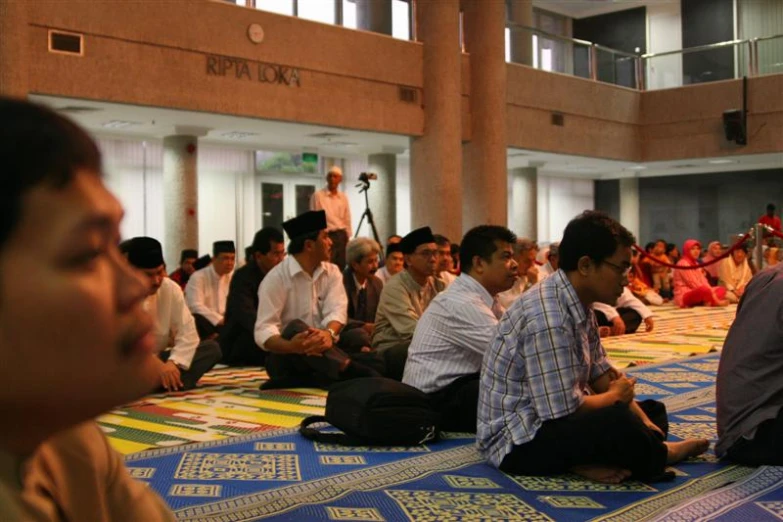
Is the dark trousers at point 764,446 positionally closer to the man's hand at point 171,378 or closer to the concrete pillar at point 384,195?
the man's hand at point 171,378

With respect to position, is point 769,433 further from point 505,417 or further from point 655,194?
point 655,194

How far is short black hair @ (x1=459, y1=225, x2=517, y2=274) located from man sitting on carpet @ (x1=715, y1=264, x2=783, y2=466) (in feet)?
3.73

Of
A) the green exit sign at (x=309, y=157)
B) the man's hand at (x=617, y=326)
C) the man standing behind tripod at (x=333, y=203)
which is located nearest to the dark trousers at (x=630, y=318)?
the man's hand at (x=617, y=326)

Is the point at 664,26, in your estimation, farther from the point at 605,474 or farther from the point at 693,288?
the point at 605,474

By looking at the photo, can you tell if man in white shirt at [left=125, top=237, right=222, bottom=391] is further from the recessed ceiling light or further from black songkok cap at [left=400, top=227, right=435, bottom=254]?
the recessed ceiling light

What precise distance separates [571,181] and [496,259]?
18062mm

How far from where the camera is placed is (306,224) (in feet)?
19.2

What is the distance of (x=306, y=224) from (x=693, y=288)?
875 cm

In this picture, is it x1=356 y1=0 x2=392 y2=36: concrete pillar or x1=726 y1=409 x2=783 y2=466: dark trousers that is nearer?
x1=726 y1=409 x2=783 y2=466: dark trousers

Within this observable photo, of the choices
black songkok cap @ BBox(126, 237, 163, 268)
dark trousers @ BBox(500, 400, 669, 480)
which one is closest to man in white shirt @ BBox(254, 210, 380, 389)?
black songkok cap @ BBox(126, 237, 163, 268)

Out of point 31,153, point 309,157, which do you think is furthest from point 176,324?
point 309,157

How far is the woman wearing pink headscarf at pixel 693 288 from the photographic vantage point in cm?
1312

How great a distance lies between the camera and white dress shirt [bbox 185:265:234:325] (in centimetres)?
766

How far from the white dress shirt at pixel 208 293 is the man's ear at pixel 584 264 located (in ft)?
16.0
